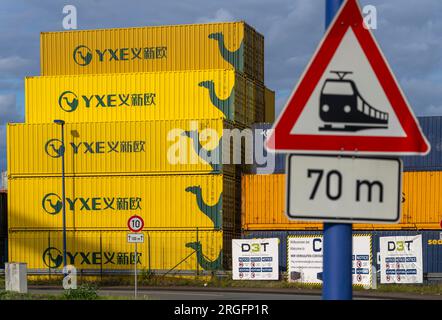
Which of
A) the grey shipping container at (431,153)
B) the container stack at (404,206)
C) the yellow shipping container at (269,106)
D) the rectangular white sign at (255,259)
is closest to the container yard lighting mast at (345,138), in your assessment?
the rectangular white sign at (255,259)

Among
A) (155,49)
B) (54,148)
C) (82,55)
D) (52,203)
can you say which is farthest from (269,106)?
(52,203)

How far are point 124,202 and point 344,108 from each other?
3905cm

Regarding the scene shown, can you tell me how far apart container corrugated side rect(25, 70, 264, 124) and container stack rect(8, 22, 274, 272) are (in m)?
0.05

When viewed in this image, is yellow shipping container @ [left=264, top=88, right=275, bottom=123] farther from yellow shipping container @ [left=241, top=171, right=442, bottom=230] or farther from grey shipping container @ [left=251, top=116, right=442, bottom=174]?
yellow shipping container @ [left=241, top=171, right=442, bottom=230]

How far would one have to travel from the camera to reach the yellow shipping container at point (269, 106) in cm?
4928

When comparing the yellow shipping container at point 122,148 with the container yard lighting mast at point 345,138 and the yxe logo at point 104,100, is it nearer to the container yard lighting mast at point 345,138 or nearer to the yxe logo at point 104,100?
the yxe logo at point 104,100

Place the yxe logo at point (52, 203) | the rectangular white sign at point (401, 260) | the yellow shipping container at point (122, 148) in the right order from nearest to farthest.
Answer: the rectangular white sign at point (401, 260), the yellow shipping container at point (122, 148), the yxe logo at point (52, 203)

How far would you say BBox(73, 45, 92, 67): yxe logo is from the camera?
148 ft

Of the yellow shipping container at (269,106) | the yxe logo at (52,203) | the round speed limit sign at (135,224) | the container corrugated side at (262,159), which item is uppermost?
the yellow shipping container at (269,106)

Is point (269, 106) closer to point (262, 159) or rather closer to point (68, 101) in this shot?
point (262, 159)

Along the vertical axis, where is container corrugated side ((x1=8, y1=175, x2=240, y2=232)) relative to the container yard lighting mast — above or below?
below

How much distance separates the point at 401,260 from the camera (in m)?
35.0

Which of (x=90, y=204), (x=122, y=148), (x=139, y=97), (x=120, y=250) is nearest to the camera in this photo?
(x=120, y=250)

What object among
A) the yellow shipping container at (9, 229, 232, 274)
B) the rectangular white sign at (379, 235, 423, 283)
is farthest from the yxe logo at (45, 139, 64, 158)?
the rectangular white sign at (379, 235, 423, 283)
